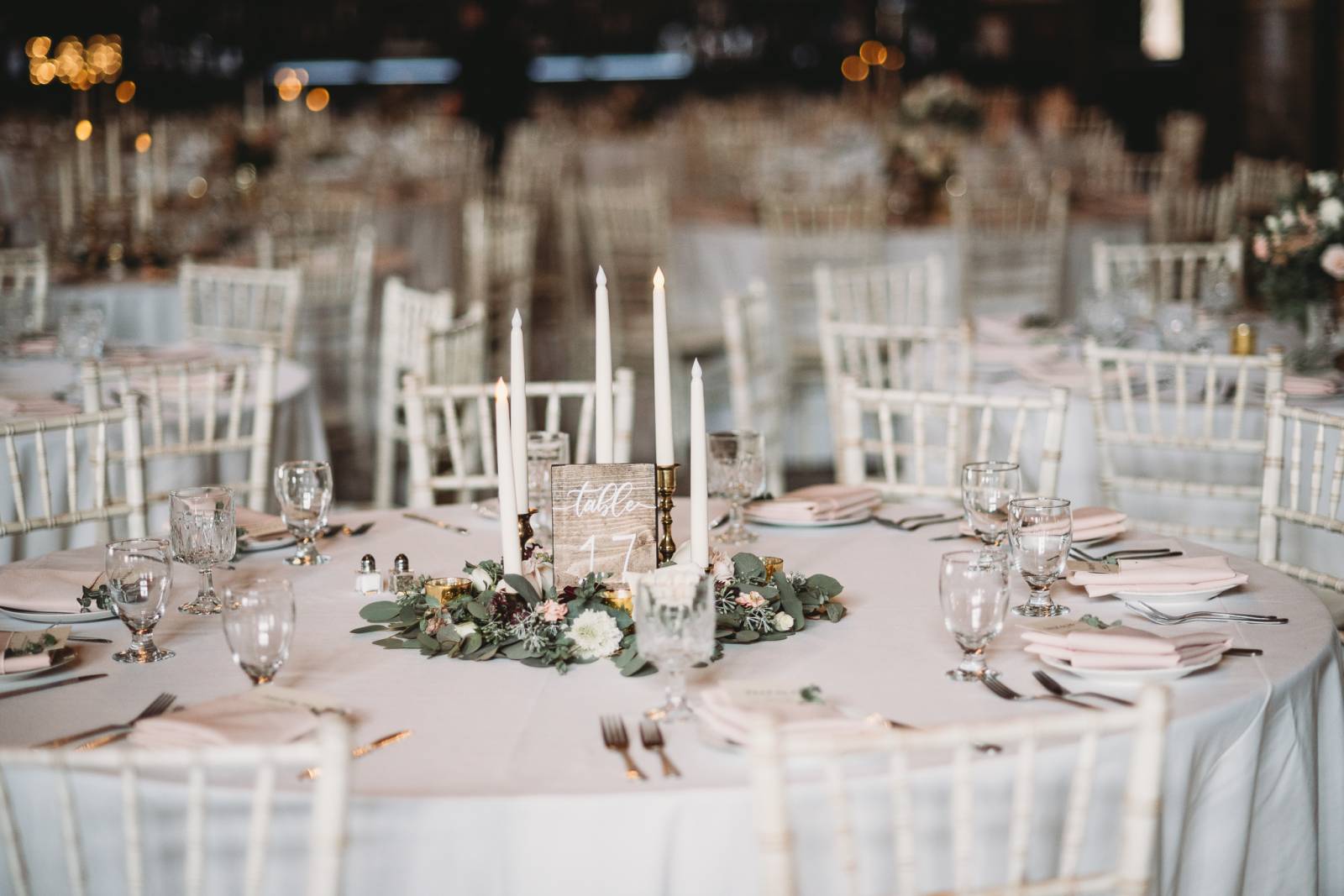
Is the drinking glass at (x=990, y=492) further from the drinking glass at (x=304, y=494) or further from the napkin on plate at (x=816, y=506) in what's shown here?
the drinking glass at (x=304, y=494)

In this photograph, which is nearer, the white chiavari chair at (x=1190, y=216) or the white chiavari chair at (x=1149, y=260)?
the white chiavari chair at (x=1149, y=260)

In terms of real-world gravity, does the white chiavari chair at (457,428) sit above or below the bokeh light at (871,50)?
below

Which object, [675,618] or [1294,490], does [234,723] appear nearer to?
[675,618]

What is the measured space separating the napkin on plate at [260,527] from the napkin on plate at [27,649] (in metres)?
0.51

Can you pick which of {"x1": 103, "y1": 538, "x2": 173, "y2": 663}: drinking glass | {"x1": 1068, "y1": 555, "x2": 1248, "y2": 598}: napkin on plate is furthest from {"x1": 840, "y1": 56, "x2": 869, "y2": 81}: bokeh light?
{"x1": 103, "y1": 538, "x2": 173, "y2": 663}: drinking glass

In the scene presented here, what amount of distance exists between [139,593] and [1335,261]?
3.00 metres

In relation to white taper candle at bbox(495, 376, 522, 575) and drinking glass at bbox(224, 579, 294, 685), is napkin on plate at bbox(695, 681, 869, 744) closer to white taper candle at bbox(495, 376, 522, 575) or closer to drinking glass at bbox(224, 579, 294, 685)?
white taper candle at bbox(495, 376, 522, 575)

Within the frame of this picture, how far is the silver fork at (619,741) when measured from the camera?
5.03ft

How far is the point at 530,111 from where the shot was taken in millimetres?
13312

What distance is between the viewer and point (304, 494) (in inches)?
89.9

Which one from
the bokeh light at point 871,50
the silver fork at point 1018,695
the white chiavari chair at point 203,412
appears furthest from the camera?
the bokeh light at point 871,50

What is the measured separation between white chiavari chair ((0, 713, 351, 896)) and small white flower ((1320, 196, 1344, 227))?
10.1 feet

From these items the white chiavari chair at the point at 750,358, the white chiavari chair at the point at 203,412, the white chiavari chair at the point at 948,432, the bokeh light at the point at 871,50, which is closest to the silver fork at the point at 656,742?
the white chiavari chair at the point at 948,432

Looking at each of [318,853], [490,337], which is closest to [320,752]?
[318,853]
